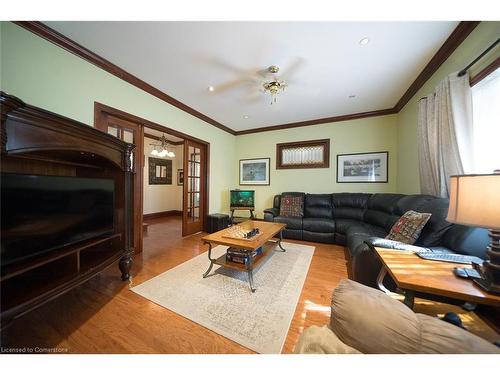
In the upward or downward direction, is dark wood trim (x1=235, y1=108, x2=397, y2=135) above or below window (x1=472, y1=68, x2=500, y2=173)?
above

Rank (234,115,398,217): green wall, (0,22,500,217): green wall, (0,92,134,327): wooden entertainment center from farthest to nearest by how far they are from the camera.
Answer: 1. (234,115,398,217): green wall
2. (0,22,500,217): green wall
3. (0,92,134,327): wooden entertainment center

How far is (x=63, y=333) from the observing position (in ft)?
4.11

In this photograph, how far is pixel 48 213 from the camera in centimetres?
137

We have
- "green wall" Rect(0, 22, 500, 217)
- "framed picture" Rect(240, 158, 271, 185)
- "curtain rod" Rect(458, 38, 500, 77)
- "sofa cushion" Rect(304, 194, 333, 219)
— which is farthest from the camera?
"framed picture" Rect(240, 158, 271, 185)

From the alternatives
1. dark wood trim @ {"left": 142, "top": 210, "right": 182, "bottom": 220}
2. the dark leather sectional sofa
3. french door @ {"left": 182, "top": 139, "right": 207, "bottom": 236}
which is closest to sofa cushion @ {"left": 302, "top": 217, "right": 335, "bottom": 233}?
the dark leather sectional sofa

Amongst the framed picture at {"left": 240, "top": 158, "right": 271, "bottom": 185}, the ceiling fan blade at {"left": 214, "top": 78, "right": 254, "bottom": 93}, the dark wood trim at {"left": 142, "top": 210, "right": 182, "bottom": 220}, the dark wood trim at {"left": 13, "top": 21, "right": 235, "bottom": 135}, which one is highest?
the ceiling fan blade at {"left": 214, "top": 78, "right": 254, "bottom": 93}

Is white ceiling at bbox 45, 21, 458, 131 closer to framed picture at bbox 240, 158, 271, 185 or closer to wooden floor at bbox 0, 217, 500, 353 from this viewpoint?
framed picture at bbox 240, 158, 271, 185

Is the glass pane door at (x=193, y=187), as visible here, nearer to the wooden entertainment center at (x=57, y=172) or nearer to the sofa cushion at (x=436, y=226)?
the wooden entertainment center at (x=57, y=172)

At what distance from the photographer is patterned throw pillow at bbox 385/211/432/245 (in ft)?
5.40

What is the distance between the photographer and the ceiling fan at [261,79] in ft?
7.00

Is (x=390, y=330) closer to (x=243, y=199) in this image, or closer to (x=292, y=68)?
(x=292, y=68)

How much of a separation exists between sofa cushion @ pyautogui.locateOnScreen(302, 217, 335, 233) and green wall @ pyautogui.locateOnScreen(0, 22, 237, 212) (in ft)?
9.95

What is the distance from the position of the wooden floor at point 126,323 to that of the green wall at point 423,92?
2013 millimetres

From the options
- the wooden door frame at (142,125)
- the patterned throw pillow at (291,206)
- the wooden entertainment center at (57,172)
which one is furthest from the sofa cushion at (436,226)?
the wooden door frame at (142,125)
